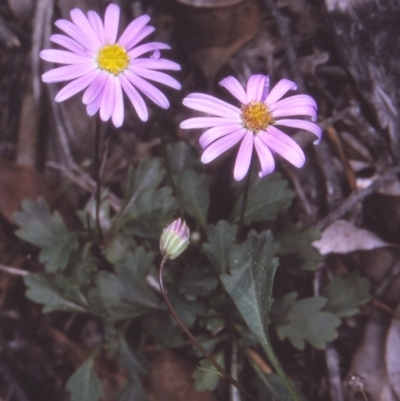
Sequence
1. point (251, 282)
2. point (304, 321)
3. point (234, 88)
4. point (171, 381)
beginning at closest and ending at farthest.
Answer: point (251, 282), point (234, 88), point (304, 321), point (171, 381)

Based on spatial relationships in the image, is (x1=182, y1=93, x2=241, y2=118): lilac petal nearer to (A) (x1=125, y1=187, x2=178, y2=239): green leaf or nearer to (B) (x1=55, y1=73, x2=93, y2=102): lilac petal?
(B) (x1=55, y1=73, x2=93, y2=102): lilac petal

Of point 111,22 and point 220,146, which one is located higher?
point 111,22

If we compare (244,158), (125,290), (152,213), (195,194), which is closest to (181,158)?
(195,194)

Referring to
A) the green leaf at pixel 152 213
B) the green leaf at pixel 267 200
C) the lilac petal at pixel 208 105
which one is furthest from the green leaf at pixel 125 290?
the lilac petal at pixel 208 105

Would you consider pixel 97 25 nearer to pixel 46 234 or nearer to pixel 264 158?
pixel 264 158

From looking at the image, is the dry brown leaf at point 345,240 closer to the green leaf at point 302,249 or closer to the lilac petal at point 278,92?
the green leaf at point 302,249

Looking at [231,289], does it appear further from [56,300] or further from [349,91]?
[349,91]

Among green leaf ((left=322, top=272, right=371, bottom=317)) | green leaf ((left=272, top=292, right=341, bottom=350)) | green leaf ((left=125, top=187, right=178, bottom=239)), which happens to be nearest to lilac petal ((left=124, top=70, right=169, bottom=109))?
green leaf ((left=125, top=187, right=178, bottom=239))
